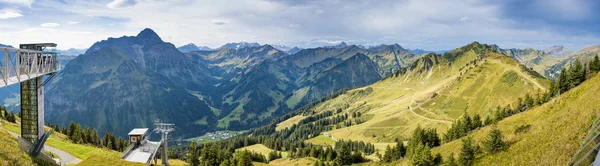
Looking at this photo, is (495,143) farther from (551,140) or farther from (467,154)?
(551,140)

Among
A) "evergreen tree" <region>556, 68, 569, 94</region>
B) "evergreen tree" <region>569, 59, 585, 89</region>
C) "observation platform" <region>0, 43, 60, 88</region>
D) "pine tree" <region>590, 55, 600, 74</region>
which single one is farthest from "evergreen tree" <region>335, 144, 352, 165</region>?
"observation platform" <region>0, 43, 60, 88</region>

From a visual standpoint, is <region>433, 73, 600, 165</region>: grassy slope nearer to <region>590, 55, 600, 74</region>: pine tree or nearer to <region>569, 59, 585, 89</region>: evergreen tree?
<region>569, 59, 585, 89</region>: evergreen tree

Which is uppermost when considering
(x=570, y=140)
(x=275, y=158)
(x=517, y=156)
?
(x=570, y=140)

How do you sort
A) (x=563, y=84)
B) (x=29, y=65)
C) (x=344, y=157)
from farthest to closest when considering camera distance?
(x=344, y=157), (x=563, y=84), (x=29, y=65)

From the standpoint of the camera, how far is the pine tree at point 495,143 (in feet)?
214

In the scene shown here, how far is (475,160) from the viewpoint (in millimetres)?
67562

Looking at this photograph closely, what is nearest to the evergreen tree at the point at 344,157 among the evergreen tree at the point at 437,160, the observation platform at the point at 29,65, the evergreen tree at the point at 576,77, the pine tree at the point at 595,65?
the evergreen tree at the point at 437,160

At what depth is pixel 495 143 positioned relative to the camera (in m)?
65.9

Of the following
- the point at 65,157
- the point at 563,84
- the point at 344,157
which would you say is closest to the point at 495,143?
the point at 344,157

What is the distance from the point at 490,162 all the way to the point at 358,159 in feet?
232

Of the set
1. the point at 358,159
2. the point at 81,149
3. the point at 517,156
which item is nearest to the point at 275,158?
the point at 358,159

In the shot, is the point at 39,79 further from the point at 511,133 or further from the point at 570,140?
the point at 511,133

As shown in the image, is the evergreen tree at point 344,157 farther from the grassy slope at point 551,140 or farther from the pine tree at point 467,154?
the grassy slope at point 551,140

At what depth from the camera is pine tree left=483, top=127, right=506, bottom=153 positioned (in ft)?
214
